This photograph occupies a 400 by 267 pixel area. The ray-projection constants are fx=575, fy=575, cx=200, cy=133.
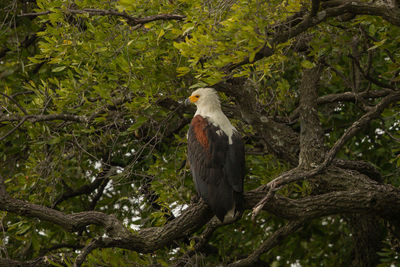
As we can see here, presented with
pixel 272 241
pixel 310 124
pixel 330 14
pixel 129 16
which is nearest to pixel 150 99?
pixel 129 16

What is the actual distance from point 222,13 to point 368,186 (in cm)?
194

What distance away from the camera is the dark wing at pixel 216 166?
189 inches

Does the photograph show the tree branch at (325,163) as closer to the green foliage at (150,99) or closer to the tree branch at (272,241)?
the green foliage at (150,99)

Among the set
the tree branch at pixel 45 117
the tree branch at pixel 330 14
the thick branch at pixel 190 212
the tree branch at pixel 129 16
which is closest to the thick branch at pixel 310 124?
the thick branch at pixel 190 212

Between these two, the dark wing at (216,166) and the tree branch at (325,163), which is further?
the dark wing at (216,166)

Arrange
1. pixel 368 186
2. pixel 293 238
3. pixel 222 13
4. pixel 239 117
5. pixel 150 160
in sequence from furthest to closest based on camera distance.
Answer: pixel 293 238, pixel 150 160, pixel 239 117, pixel 368 186, pixel 222 13

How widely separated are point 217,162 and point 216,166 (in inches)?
1.4

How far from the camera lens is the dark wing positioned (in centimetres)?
479

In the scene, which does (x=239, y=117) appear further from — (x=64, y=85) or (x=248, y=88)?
(x=64, y=85)

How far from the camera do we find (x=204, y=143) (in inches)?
202

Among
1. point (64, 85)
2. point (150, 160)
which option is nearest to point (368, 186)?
point (150, 160)

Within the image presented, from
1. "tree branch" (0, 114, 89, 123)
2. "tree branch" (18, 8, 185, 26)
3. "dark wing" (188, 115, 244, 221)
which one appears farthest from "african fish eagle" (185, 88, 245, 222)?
"tree branch" (0, 114, 89, 123)

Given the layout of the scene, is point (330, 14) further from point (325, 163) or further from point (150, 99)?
point (150, 99)

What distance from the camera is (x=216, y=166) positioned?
16.5 feet
